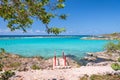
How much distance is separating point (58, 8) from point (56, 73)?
10.3 metres

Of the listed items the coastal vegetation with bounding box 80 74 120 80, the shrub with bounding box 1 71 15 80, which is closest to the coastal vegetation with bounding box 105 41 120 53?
the coastal vegetation with bounding box 80 74 120 80

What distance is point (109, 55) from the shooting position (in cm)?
4966

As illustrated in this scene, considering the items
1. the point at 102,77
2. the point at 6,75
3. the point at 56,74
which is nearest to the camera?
the point at 6,75

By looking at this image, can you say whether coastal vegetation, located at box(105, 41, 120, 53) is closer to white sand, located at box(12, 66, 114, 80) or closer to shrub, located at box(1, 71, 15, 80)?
white sand, located at box(12, 66, 114, 80)

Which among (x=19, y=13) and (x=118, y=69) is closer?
(x=19, y=13)

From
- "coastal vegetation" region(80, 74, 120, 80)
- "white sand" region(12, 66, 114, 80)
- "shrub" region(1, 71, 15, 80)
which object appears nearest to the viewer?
"shrub" region(1, 71, 15, 80)

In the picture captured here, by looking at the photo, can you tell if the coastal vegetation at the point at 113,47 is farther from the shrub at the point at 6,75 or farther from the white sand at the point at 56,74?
the shrub at the point at 6,75

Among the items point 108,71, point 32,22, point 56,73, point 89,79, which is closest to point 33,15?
point 32,22

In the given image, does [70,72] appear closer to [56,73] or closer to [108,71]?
[56,73]

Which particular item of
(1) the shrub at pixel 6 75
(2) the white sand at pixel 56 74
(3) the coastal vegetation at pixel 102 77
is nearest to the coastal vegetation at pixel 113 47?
(2) the white sand at pixel 56 74

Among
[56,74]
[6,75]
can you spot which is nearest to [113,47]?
[56,74]

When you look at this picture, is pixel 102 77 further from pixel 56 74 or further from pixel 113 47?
pixel 113 47

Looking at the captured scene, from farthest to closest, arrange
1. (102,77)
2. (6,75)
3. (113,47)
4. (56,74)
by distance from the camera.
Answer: (113,47)
(56,74)
(102,77)
(6,75)

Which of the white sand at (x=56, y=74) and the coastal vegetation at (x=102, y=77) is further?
the white sand at (x=56, y=74)
